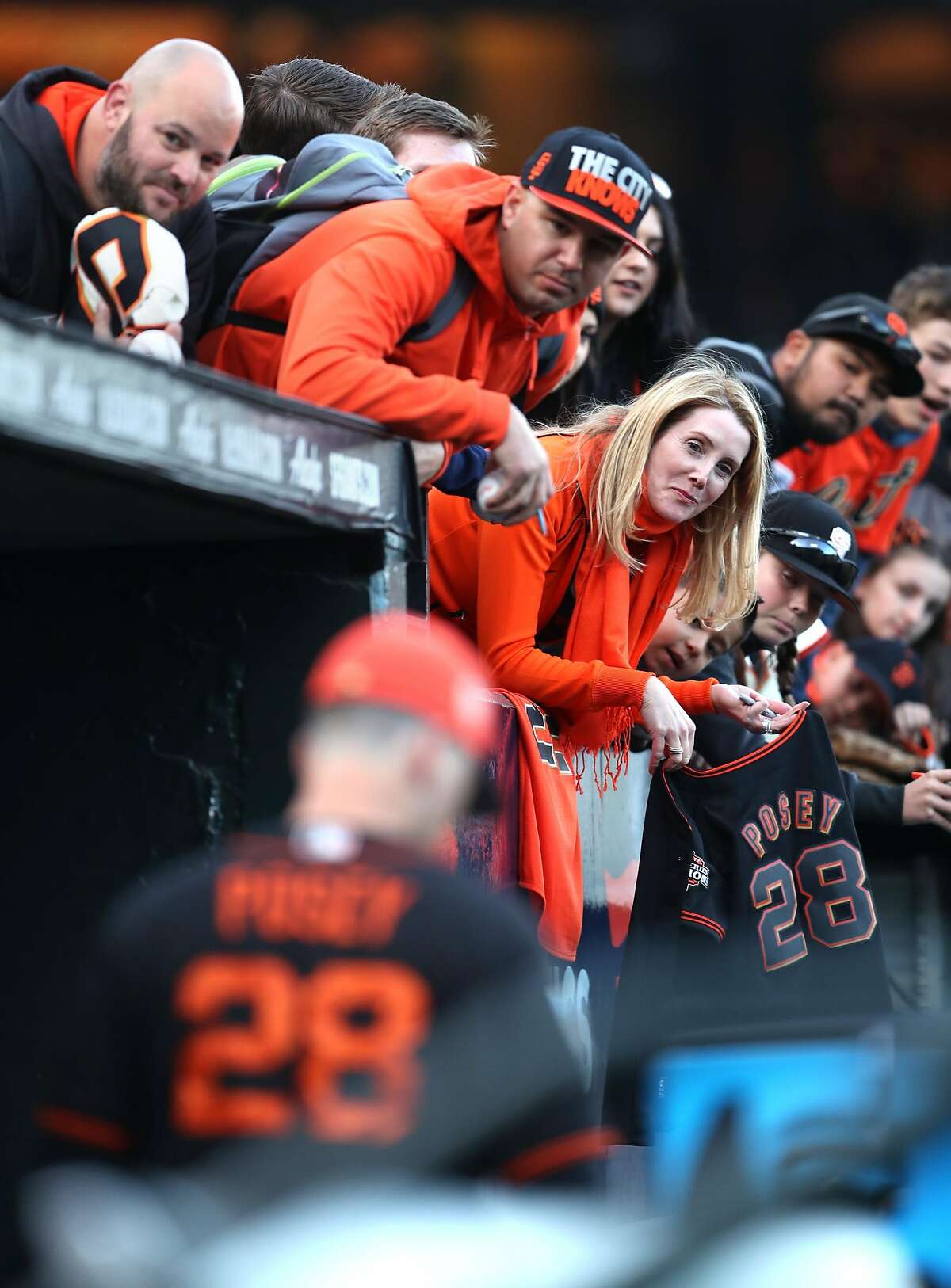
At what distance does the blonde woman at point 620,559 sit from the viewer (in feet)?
14.7

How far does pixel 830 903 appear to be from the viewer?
5.10m

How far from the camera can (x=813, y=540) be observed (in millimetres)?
5398

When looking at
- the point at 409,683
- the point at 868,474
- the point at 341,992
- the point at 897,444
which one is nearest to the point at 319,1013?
the point at 341,992

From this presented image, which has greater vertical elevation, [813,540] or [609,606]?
[813,540]

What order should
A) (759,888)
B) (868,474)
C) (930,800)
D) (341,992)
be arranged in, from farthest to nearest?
(868,474) → (930,800) → (759,888) → (341,992)

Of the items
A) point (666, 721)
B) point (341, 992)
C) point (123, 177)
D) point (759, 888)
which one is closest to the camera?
point (341, 992)

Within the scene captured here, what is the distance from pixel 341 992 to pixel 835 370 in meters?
4.23

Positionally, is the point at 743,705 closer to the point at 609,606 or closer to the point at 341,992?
the point at 609,606

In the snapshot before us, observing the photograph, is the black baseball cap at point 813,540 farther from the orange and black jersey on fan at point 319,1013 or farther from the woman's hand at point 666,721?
the orange and black jersey on fan at point 319,1013

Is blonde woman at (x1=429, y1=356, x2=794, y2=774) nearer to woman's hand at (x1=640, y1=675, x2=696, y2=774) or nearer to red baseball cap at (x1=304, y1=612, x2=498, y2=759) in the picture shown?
woman's hand at (x1=640, y1=675, x2=696, y2=774)

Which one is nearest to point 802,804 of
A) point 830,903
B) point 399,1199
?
point 830,903

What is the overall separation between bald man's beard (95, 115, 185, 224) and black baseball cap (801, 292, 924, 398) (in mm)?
2729

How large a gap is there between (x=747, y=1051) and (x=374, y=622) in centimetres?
113

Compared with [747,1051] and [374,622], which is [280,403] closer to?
[374,622]
